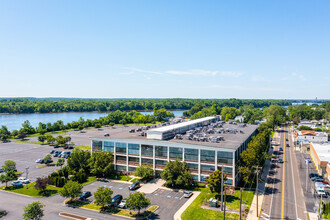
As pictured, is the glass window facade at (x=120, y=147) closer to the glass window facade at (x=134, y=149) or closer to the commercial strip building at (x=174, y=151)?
the commercial strip building at (x=174, y=151)

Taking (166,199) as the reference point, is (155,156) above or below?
above

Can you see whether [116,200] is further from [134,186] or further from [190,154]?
[190,154]

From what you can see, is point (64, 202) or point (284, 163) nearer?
point (64, 202)

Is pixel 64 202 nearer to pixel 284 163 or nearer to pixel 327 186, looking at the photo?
pixel 327 186

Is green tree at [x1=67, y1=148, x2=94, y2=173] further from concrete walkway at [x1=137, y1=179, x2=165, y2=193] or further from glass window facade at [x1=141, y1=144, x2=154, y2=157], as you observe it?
concrete walkway at [x1=137, y1=179, x2=165, y2=193]

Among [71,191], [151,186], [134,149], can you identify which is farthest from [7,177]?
[151,186]

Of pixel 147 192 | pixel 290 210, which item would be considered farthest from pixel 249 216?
pixel 147 192
